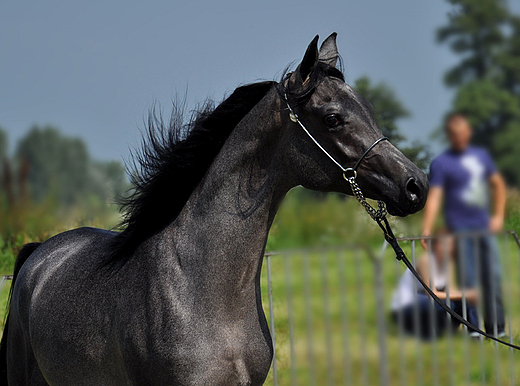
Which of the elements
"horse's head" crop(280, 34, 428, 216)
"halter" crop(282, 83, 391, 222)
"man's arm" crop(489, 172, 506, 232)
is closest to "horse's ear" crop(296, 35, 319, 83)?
"horse's head" crop(280, 34, 428, 216)

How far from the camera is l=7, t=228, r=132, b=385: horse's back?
249cm

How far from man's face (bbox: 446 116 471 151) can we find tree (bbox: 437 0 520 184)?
70 mm

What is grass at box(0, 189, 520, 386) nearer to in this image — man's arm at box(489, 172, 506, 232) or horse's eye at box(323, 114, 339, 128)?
man's arm at box(489, 172, 506, 232)

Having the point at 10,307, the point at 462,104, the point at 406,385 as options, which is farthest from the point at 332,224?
the point at 10,307

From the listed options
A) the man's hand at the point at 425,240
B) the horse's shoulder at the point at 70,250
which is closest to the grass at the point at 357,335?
the man's hand at the point at 425,240

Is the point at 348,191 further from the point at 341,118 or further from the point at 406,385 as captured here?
the point at 406,385

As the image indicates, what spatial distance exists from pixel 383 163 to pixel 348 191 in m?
0.20

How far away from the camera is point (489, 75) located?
3.99m

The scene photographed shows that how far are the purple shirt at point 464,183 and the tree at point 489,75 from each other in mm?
125

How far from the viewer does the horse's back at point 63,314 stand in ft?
8.16

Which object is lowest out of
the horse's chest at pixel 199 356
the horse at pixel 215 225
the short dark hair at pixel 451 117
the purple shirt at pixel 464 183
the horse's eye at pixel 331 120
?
the horse's chest at pixel 199 356

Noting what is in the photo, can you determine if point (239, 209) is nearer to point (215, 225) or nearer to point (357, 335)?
point (215, 225)

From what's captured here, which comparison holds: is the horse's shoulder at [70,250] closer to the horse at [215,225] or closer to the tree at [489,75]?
the horse at [215,225]

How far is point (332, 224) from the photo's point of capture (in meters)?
3.95
